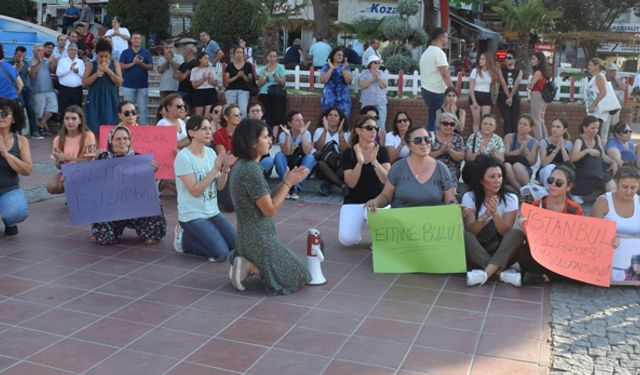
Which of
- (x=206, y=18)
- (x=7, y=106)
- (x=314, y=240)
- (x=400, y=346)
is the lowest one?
(x=400, y=346)

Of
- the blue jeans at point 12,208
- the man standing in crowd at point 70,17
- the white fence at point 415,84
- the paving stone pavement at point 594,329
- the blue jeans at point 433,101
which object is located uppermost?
the man standing in crowd at point 70,17

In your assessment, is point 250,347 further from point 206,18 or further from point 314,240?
point 206,18

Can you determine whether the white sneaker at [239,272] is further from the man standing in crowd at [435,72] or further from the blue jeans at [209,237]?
the man standing in crowd at [435,72]

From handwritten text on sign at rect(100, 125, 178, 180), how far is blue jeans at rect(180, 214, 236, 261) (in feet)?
6.56

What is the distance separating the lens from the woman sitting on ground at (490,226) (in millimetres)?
6273

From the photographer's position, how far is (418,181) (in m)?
6.84

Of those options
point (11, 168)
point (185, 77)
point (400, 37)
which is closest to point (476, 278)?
point (11, 168)

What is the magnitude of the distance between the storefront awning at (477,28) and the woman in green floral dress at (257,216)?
2947 cm

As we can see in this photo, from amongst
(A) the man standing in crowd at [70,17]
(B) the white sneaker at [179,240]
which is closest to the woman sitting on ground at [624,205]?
(B) the white sneaker at [179,240]

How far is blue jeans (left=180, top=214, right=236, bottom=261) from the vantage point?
683 cm

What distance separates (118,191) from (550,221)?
13.2 feet

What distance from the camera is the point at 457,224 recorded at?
21.0ft

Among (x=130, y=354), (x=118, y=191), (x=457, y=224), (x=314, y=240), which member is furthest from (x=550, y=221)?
(x=118, y=191)

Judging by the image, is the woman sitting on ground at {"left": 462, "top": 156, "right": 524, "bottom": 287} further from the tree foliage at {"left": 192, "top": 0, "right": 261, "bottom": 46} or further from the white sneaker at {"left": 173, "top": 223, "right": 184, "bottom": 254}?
the tree foliage at {"left": 192, "top": 0, "right": 261, "bottom": 46}
